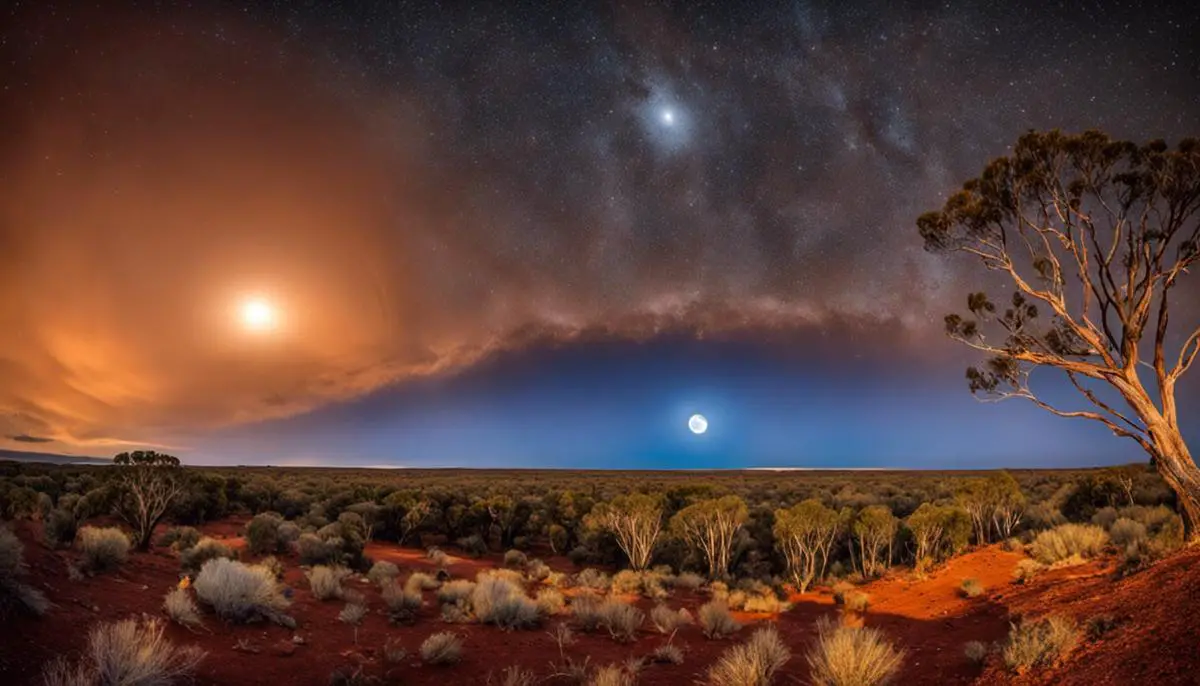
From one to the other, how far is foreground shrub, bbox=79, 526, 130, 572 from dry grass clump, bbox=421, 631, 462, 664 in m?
6.83

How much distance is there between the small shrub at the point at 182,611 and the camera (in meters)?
9.83

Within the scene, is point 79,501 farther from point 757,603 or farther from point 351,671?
point 757,603

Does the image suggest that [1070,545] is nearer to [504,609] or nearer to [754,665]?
[754,665]

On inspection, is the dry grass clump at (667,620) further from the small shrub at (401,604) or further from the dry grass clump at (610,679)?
the small shrub at (401,604)

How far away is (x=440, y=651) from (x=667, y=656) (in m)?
4.58

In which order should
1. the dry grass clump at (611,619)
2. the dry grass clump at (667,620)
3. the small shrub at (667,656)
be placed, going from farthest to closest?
the dry grass clump at (667,620) → the dry grass clump at (611,619) → the small shrub at (667,656)

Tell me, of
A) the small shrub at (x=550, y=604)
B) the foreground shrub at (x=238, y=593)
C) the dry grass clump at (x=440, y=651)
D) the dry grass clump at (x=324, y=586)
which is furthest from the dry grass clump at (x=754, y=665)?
the dry grass clump at (x=324, y=586)

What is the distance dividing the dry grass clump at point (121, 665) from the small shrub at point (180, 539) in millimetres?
12977

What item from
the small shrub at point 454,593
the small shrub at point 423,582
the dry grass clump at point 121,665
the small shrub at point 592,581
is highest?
the dry grass clump at point 121,665

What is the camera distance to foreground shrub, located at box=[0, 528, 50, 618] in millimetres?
7594

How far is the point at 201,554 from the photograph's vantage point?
1488cm

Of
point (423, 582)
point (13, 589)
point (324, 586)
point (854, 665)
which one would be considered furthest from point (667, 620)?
point (13, 589)

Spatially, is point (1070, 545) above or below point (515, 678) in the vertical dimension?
above

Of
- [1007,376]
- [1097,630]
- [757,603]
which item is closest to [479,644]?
[757,603]
